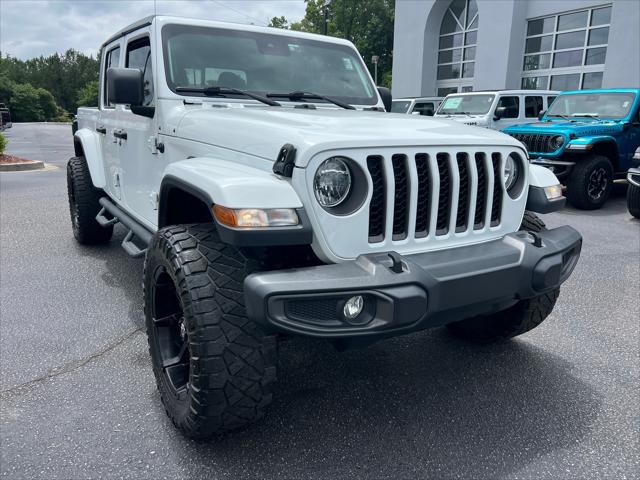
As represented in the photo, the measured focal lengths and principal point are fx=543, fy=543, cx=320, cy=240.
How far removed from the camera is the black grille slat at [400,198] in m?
2.22

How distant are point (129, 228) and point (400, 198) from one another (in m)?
2.34

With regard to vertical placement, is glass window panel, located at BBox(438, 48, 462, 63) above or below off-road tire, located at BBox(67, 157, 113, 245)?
above

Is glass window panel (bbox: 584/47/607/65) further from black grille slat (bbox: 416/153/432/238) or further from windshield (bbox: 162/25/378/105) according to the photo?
black grille slat (bbox: 416/153/432/238)

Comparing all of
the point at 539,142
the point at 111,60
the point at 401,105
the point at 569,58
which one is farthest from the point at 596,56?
the point at 111,60

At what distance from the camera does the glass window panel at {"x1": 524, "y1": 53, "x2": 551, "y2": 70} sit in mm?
19500

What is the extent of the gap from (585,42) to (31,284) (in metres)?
18.7

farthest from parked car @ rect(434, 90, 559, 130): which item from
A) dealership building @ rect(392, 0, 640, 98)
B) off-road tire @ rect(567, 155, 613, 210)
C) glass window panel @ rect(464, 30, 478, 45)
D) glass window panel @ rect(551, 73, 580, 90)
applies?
glass window panel @ rect(464, 30, 478, 45)

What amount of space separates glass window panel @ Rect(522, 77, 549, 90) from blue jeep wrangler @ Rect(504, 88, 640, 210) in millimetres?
11004

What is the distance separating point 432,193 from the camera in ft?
7.38

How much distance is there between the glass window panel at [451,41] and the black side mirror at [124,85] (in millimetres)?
22714

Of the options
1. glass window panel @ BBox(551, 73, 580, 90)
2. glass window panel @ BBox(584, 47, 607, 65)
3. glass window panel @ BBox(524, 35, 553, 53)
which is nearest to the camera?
glass window panel @ BBox(584, 47, 607, 65)

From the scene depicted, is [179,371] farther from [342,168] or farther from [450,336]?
[450,336]

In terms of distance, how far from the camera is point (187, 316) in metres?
2.11

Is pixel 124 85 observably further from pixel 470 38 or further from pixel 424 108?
pixel 470 38
